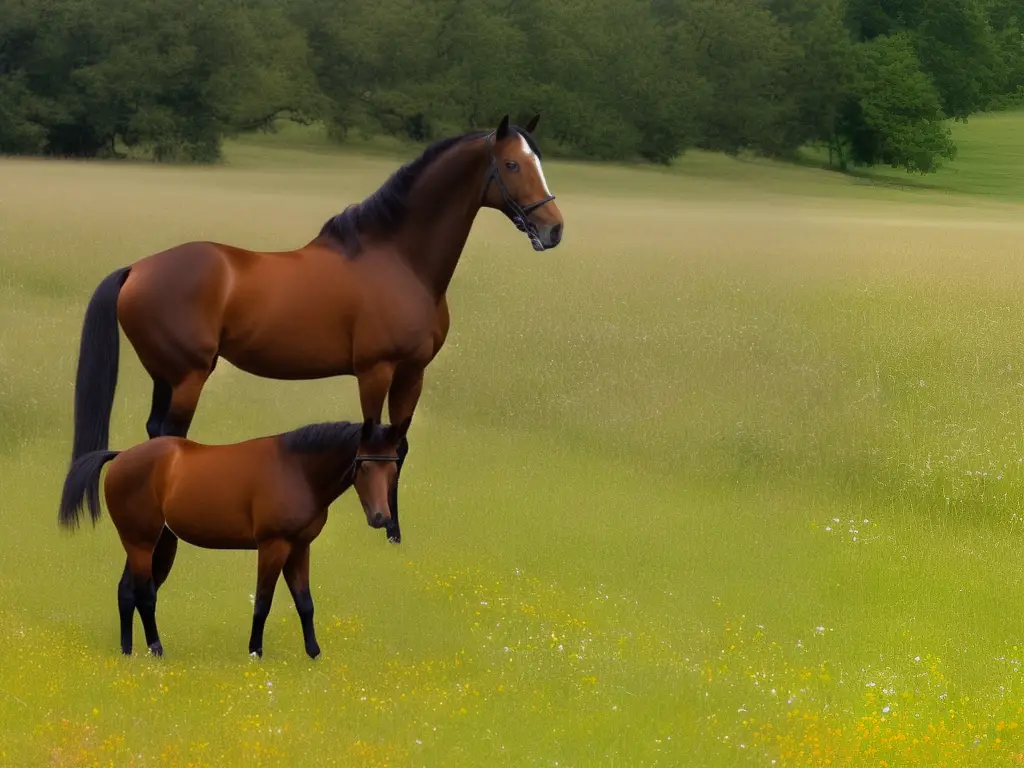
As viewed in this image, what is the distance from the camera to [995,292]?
2066cm

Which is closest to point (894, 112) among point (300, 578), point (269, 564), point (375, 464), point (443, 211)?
point (443, 211)

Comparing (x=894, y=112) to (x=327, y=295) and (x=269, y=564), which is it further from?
(x=269, y=564)

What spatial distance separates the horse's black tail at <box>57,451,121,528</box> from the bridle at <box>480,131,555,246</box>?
2.69 metres

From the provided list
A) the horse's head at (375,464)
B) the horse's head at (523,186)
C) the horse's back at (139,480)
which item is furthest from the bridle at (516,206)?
the horse's back at (139,480)

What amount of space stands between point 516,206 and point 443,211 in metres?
0.62

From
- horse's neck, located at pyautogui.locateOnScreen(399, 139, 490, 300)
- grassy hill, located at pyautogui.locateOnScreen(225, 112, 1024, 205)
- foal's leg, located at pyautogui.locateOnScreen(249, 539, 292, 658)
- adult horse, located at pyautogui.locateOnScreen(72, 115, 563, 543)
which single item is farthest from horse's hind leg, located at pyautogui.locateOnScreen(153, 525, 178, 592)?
grassy hill, located at pyautogui.locateOnScreen(225, 112, 1024, 205)

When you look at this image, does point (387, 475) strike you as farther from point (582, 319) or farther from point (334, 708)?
point (582, 319)

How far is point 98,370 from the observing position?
7422 mm

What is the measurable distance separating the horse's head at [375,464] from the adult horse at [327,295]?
159 centimetres

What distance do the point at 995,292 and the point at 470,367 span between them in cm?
1031

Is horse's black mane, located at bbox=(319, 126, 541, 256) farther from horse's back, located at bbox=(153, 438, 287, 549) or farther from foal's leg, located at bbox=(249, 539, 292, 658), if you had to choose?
foal's leg, located at bbox=(249, 539, 292, 658)

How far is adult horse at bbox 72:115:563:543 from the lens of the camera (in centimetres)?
752

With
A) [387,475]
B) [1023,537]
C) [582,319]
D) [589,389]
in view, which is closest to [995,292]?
[582,319]

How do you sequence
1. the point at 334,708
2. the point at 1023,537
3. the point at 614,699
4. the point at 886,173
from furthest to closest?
the point at 886,173 → the point at 1023,537 → the point at 614,699 → the point at 334,708
